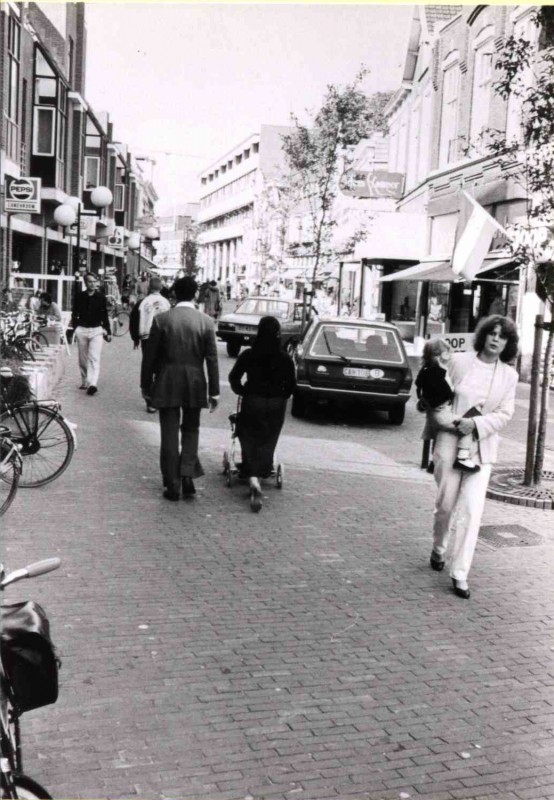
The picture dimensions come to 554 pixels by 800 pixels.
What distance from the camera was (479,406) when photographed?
598cm

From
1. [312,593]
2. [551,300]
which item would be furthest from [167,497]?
[551,300]

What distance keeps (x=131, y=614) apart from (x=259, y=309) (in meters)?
20.9

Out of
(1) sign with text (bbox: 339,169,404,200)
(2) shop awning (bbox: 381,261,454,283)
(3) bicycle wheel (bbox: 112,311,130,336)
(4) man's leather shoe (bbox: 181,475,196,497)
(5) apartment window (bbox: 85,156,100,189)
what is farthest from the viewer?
(5) apartment window (bbox: 85,156,100,189)

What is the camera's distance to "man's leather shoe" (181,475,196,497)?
27.3ft

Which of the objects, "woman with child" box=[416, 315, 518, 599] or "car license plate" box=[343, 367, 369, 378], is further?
"car license plate" box=[343, 367, 369, 378]

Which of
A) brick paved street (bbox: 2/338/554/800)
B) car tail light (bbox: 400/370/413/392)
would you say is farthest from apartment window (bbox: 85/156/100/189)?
brick paved street (bbox: 2/338/554/800)

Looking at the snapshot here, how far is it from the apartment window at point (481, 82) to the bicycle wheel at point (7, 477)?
18.7 metres

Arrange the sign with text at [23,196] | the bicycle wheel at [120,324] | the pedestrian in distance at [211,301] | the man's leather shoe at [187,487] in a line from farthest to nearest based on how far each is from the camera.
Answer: the pedestrian in distance at [211,301] → the bicycle wheel at [120,324] → the sign with text at [23,196] → the man's leather shoe at [187,487]

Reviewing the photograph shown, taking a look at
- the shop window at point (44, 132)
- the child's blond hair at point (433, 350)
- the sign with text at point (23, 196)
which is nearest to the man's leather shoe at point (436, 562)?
the child's blond hair at point (433, 350)

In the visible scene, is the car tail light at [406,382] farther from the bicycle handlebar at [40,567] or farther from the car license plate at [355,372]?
the bicycle handlebar at [40,567]

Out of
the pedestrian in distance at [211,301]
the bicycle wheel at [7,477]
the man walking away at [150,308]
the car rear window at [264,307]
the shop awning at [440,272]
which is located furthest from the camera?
the pedestrian in distance at [211,301]

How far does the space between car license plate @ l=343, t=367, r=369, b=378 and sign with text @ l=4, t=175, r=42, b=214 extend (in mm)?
6039

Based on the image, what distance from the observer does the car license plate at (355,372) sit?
13.4m

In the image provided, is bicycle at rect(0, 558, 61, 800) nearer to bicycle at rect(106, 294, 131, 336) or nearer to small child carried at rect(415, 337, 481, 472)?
small child carried at rect(415, 337, 481, 472)
